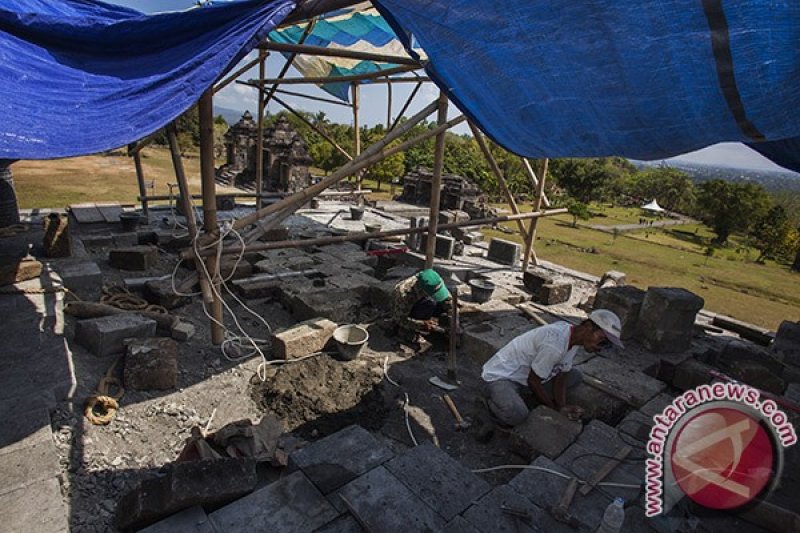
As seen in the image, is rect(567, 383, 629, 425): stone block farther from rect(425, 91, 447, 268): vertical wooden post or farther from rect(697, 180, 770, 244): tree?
rect(697, 180, 770, 244): tree

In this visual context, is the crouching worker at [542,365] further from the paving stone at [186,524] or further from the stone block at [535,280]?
the stone block at [535,280]

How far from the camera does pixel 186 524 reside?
2256 millimetres

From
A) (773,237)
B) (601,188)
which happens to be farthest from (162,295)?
(601,188)

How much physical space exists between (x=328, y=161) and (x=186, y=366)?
26541mm

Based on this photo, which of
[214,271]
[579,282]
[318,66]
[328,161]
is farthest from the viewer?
[328,161]

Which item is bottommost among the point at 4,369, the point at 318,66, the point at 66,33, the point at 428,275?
the point at 4,369

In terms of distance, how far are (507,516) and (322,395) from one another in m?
2.25

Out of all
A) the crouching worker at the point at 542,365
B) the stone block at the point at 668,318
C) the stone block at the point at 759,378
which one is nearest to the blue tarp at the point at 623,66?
the crouching worker at the point at 542,365

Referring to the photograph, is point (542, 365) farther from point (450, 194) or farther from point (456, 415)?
point (450, 194)

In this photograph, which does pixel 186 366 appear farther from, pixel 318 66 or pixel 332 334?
pixel 318 66

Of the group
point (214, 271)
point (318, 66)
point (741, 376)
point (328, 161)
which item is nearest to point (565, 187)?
point (328, 161)

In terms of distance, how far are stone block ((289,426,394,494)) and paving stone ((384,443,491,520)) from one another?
0.50 feet

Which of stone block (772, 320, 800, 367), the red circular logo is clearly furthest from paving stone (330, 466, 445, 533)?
stone block (772, 320, 800, 367)

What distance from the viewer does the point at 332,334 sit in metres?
5.05
